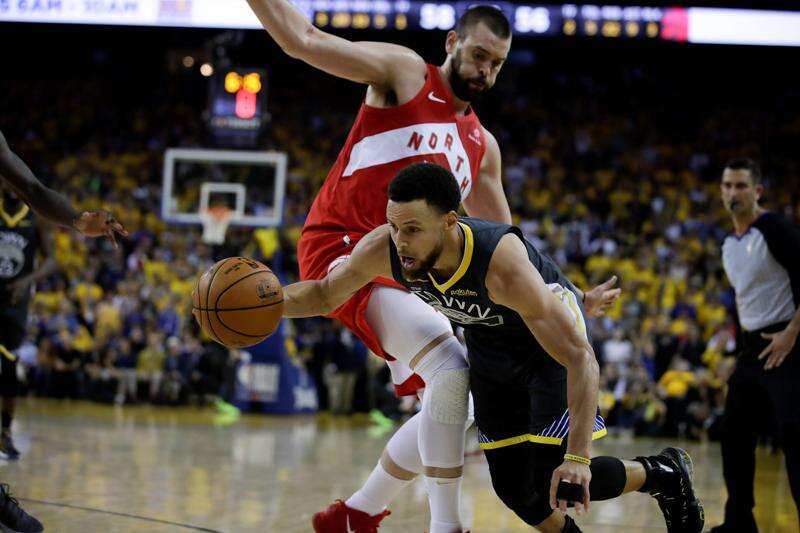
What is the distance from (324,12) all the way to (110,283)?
5.60m

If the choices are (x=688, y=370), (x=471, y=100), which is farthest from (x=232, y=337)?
(x=688, y=370)

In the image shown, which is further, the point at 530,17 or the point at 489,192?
the point at 530,17

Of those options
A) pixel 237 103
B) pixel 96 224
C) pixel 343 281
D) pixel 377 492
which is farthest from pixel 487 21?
pixel 237 103

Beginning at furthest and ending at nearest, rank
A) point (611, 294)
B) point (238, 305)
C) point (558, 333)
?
point (611, 294)
point (238, 305)
point (558, 333)

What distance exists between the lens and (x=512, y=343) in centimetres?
396

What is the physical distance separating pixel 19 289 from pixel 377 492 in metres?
4.22

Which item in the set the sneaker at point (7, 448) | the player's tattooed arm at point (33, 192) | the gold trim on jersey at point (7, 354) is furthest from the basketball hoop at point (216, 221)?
the player's tattooed arm at point (33, 192)

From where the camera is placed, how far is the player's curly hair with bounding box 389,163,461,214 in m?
3.47

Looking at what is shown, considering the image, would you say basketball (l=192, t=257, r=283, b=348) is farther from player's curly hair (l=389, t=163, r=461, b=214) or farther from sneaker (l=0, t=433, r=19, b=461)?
sneaker (l=0, t=433, r=19, b=461)

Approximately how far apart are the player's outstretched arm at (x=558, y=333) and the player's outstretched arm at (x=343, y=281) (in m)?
0.47

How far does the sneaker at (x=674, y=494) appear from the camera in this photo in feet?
13.6

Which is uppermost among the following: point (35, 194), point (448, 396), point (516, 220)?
point (516, 220)

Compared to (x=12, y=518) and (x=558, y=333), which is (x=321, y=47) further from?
(x=12, y=518)

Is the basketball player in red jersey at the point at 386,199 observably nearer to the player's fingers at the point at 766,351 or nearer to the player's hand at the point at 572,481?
the player's hand at the point at 572,481
